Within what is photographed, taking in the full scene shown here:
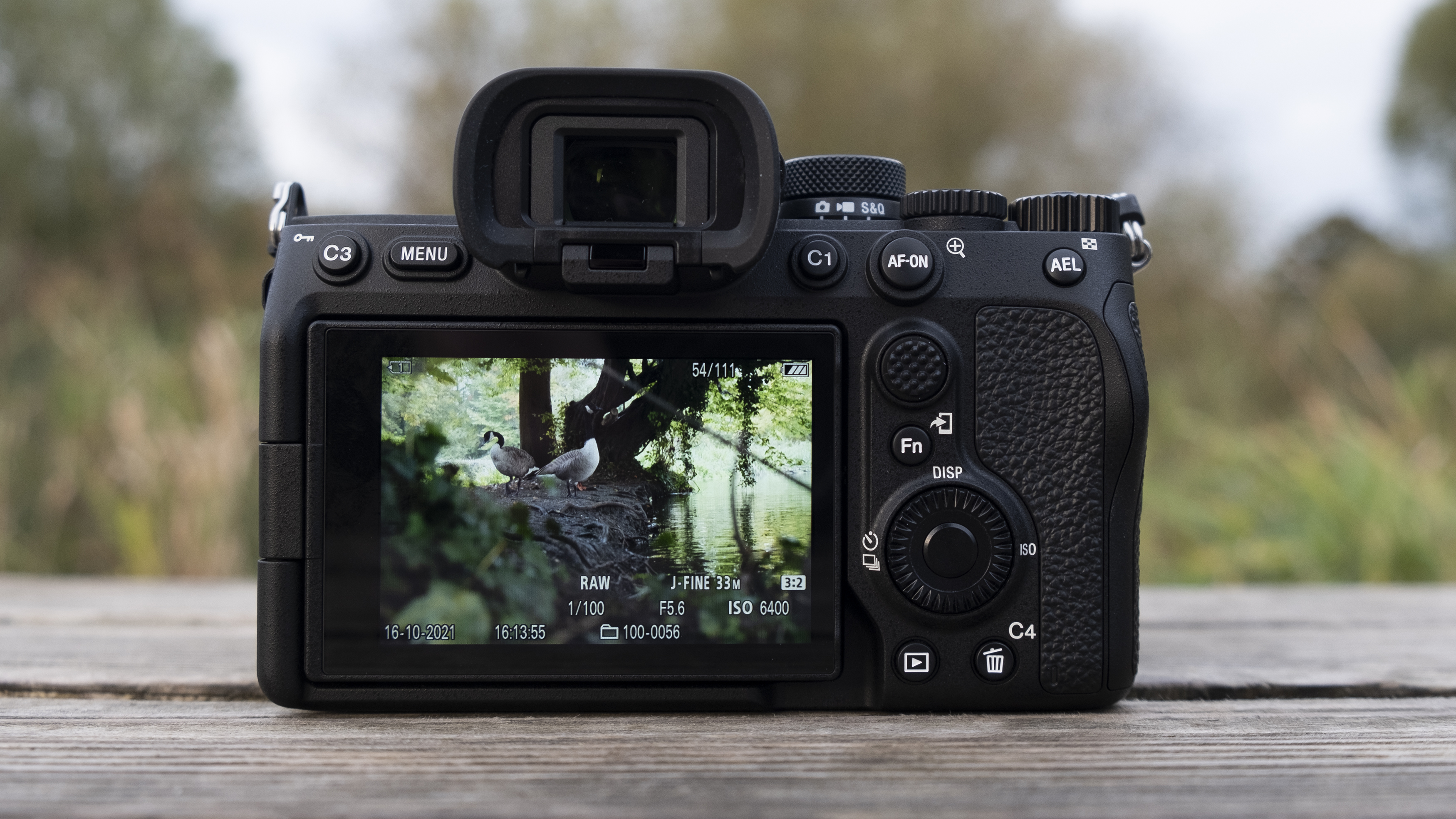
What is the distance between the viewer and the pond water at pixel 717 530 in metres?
0.49

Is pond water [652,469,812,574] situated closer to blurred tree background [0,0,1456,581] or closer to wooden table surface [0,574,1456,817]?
wooden table surface [0,574,1456,817]

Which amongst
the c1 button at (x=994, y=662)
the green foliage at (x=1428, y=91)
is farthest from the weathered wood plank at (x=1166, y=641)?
the green foliage at (x=1428, y=91)

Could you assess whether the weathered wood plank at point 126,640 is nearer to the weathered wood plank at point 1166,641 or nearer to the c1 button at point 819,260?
the weathered wood plank at point 1166,641

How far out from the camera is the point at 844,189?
1.82 ft

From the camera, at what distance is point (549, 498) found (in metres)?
0.49

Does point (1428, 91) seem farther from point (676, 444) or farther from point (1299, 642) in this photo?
point (676, 444)

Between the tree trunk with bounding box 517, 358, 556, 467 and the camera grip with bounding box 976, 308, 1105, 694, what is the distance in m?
0.24

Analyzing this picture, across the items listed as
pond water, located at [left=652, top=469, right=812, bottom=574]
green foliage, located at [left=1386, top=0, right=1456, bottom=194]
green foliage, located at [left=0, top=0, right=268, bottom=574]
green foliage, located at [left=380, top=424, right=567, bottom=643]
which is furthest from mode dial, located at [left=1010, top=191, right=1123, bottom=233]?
green foliage, located at [left=1386, top=0, right=1456, bottom=194]

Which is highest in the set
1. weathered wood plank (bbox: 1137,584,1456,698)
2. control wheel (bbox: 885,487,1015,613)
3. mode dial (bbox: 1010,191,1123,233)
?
mode dial (bbox: 1010,191,1123,233)

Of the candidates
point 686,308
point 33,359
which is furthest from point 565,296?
point 33,359

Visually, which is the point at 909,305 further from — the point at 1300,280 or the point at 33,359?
the point at 1300,280

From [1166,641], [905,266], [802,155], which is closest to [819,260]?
[905,266]

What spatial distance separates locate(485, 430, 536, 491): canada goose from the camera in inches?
19.3

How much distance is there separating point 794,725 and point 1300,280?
3101mm
